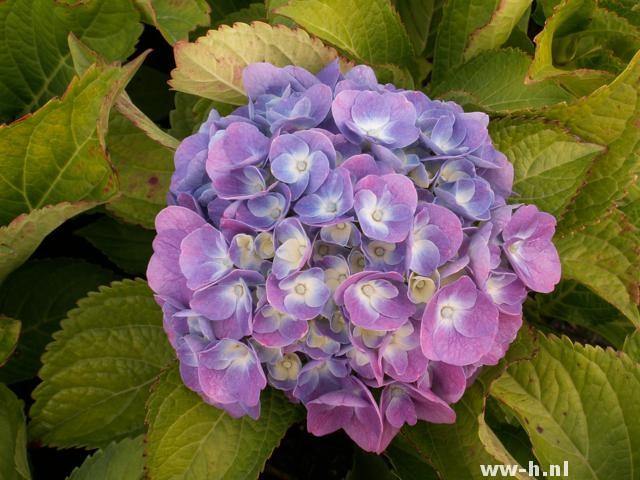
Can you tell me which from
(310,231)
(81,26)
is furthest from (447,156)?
(81,26)

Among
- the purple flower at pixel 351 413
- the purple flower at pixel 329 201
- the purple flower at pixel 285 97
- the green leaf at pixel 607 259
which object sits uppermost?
the purple flower at pixel 285 97

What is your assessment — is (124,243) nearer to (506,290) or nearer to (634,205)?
(506,290)

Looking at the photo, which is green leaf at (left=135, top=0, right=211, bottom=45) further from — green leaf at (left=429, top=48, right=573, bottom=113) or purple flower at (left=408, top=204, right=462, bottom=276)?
purple flower at (left=408, top=204, right=462, bottom=276)

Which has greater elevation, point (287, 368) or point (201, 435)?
point (287, 368)

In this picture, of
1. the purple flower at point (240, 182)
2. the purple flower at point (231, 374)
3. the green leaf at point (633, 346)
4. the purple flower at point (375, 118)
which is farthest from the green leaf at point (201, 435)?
the green leaf at point (633, 346)

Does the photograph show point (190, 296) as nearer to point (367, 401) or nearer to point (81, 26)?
point (367, 401)

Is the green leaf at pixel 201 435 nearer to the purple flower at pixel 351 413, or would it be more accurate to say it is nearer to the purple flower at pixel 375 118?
the purple flower at pixel 351 413

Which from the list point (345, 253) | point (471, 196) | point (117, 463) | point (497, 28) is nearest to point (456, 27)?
point (497, 28)
